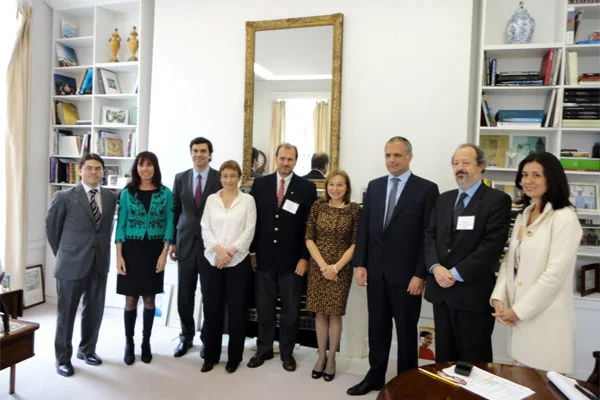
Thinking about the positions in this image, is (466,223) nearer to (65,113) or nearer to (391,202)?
(391,202)

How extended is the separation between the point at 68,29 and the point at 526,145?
4.75 meters

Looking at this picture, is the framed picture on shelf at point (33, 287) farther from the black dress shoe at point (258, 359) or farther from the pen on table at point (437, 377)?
the pen on table at point (437, 377)

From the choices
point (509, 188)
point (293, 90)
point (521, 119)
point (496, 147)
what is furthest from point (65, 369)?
point (521, 119)

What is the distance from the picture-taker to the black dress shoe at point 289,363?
3.09 m

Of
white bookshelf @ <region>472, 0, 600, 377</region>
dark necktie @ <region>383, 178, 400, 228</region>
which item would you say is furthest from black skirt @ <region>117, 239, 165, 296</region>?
white bookshelf @ <region>472, 0, 600, 377</region>

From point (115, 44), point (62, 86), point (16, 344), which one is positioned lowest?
point (16, 344)

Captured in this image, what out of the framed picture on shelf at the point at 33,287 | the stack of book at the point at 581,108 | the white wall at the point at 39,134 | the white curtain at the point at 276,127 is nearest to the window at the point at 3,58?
the white wall at the point at 39,134

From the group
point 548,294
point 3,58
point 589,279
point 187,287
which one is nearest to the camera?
point 548,294

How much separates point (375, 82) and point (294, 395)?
2.44 metres

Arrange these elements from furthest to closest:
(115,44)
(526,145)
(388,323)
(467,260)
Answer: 1. (115,44)
2. (526,145)
3. (388,323)
4. (467,260)

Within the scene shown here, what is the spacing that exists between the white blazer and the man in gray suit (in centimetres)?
266

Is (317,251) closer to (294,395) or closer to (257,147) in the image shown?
(294,395)

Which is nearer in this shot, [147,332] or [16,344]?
[16,344]

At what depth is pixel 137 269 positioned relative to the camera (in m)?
2.99
